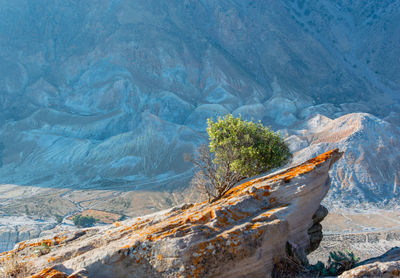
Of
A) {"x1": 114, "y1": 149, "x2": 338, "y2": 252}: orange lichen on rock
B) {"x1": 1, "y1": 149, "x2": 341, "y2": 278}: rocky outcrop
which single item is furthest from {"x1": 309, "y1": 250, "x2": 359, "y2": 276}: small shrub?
{"x1": 114, "y1": 149, "x2": 338, "y2": 252}: orange lichen on rock

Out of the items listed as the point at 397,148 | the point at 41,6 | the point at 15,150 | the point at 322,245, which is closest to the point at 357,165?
the point at 397,148

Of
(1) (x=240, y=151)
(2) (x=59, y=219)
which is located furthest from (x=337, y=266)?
(2) (x=59, y=219)

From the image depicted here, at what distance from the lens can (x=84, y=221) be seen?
4331cm

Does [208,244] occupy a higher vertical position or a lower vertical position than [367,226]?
higher

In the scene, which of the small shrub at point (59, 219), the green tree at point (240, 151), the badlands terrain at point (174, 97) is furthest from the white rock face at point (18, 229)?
the green tree at point (240, 151)

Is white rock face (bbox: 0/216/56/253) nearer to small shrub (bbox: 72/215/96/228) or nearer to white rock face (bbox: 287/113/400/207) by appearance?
small shrub (bbox: 72/215/96/228)

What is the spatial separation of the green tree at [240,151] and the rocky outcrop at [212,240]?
653 centimetres

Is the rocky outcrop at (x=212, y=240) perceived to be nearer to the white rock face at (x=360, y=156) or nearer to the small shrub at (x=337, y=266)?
the small shrub at (x=337, y=266)

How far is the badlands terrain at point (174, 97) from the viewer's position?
2041 inches

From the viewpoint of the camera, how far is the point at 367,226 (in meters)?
40.2

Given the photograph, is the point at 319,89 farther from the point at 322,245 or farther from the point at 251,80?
the point at 322,245

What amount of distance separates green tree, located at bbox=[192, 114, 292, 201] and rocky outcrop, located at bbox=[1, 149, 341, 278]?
6.53m

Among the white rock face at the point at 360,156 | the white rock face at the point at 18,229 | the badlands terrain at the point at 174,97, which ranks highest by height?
the badlands terrain at the point at 174,97

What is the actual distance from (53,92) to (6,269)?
106036 mm
